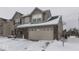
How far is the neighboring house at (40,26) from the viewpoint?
383 inches

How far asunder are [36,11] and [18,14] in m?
3.50

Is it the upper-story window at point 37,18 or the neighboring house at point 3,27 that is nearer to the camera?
the upper-story window at point 37,18

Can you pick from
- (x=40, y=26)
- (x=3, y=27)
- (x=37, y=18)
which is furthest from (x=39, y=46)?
(x=3, y=27)

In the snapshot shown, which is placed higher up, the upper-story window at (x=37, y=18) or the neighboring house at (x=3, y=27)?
the upper-story window at (x=37, y=18)

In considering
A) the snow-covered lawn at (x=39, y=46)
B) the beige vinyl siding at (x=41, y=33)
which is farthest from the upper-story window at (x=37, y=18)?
the snow-covered lawn at (x=39, y=46)

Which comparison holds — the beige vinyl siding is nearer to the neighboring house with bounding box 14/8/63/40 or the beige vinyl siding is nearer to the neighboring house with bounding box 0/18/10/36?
the neighboring house with bounding box 14/8/63/40

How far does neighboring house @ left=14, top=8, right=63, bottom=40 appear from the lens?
9719mm

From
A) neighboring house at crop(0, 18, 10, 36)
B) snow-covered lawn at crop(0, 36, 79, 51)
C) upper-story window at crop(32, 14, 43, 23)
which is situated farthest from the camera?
neighboring house at crop(0, 18, 10, 36)

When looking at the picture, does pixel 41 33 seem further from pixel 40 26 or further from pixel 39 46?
pixel 39 46

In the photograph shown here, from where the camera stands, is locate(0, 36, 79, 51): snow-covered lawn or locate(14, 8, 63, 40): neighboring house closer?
locate(0, 36, 79, 51): snow-covered lawn

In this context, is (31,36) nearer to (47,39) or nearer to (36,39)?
(36,39)

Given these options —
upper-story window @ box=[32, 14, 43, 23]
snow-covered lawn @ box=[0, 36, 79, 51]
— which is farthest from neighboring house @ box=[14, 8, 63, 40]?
snow-covered lawn @ box=[0, 36, 79, 51]

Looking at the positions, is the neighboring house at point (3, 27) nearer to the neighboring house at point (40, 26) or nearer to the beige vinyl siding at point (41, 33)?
the neighboring house at point (40, 26)

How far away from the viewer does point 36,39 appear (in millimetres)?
10586
